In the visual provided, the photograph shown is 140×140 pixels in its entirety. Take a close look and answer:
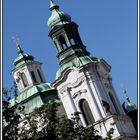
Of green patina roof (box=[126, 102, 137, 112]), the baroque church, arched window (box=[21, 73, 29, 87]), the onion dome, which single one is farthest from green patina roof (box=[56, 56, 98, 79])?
the onion dome

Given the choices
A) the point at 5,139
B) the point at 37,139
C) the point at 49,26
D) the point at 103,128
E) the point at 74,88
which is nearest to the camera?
the point at 5,139

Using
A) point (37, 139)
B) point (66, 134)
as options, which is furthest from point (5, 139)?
point (66, 134)

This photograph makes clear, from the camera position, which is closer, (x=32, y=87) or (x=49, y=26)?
(x=49, y=26)

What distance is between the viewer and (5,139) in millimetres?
18672

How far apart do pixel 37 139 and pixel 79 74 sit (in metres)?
22.0

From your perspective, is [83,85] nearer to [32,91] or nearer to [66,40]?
[66,40]

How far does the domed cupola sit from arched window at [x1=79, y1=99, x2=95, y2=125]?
663 cm

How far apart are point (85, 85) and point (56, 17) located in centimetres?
656

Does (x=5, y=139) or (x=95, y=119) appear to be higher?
(x=95, y=119)

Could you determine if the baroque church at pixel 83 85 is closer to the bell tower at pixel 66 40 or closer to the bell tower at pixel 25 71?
the bell tower at pixel 66 40

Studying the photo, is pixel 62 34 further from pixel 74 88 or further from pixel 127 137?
→ pixel 127 137

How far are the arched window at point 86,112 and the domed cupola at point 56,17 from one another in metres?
6.63

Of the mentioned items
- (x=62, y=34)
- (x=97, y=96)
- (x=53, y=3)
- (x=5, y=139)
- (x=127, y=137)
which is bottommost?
(x=5, y=139)

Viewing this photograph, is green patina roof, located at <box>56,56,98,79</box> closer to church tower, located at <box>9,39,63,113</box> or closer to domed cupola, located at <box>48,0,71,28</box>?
domed cupola, located at <box>48,0,71,28</box>
